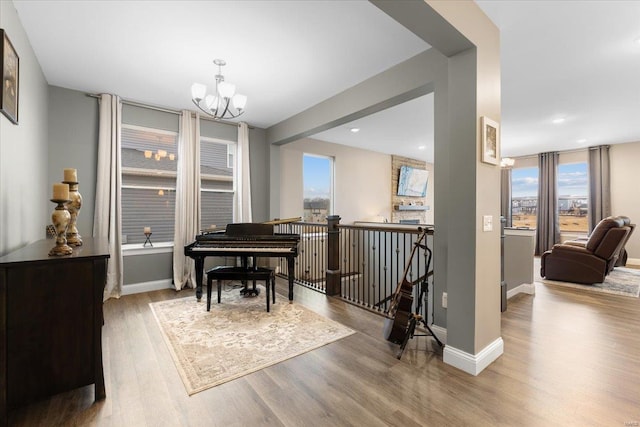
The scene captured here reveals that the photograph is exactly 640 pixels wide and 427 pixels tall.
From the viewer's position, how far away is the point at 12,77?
6.62ft

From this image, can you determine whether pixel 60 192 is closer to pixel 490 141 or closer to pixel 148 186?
pixel 148 186

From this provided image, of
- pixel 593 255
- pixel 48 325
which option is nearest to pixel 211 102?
pixel 48 325

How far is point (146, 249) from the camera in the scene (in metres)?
4.05

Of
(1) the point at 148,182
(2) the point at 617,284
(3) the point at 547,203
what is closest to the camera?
(1) the point at 148,182

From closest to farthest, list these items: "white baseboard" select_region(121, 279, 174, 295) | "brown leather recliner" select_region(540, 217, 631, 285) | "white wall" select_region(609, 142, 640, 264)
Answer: "white baseboard" select_region(121, 279, 174, 295) → "brown leather recliner" select_region(540, 217, 631, 285) → "white wall" select_region(609, 142, 640, 264)

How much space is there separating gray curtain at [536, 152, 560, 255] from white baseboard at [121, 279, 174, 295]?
873cm

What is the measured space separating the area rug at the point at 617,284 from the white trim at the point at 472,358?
327 centimetres

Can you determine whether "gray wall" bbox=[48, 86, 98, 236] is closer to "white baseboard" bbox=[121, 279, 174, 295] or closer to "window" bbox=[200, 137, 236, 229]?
"white baseboard" bbox=[121, 279, 174, 295]

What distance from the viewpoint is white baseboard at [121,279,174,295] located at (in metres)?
3.90

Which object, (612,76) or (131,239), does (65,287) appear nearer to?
(131,239)

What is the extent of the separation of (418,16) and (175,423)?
2705mm

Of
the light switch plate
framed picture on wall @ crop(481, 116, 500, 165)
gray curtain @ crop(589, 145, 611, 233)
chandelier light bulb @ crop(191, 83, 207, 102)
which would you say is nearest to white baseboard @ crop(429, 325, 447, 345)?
the light switch plate

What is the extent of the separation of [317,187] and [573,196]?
6651 mm

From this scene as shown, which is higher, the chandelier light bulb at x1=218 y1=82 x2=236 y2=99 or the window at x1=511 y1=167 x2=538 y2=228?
the chandelier light bulb at x1=218 y1=82 x2=236 y2=99
